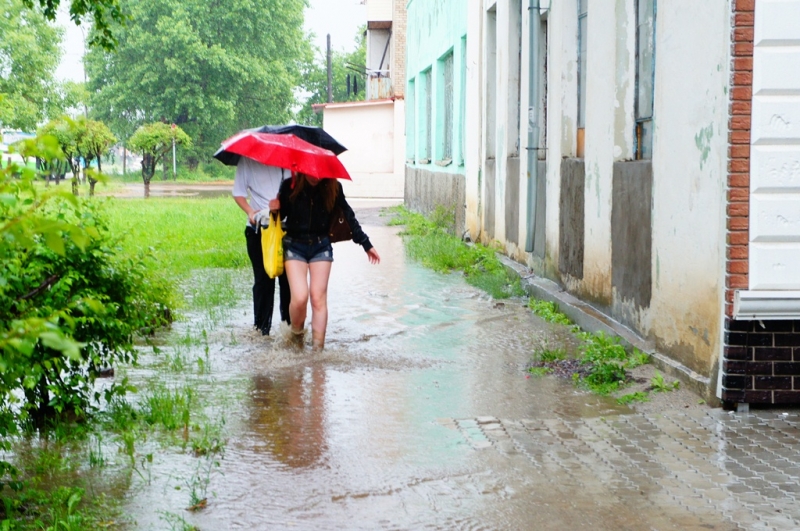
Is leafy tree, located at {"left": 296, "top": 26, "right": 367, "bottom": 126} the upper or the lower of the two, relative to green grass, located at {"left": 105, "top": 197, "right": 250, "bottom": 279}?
upper

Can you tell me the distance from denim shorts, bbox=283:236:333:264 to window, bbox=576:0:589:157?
12.1 feet

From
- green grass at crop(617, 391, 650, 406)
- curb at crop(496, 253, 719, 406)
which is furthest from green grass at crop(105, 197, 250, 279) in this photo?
curb at crop(496, 253, 719, 406)

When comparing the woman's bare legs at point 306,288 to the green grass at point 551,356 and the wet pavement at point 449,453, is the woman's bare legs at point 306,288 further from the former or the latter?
the green grass at point 551,356

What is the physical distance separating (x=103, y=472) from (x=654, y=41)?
532 centimetres

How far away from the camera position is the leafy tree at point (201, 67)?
59.3 metres

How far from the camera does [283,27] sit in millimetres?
63531

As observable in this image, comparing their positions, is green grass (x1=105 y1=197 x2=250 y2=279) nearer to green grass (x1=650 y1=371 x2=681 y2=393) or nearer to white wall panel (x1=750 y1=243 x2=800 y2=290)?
green grass (x1=650 y1=371 x2=681 y2=393)

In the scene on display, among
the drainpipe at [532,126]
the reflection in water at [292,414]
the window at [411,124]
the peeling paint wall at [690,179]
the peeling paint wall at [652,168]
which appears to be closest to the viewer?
the reflection in water at [292,414]

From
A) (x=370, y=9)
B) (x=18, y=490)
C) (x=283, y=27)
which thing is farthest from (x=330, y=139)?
(x=283, y=27)

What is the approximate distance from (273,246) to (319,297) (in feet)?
1.71

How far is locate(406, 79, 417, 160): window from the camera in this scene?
28.1m

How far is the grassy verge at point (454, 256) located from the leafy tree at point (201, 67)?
133 feet

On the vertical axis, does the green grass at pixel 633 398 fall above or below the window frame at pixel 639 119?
below

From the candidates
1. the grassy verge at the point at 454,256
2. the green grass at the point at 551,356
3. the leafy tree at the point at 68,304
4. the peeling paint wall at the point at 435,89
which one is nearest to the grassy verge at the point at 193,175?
the peeling paint wall at the point at 435,89
